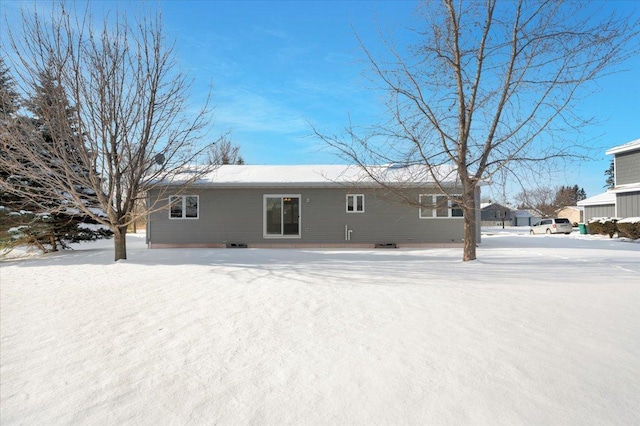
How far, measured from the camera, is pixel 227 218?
14805mm

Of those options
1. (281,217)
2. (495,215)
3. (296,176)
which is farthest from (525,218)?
(281,217)

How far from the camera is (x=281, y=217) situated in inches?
589

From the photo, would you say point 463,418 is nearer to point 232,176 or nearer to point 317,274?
point 317,274

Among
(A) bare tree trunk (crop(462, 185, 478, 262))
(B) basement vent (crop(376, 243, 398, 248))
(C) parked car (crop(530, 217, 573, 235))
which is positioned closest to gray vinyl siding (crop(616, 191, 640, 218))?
(C) parked car (crop(530, 217, 573, 235))

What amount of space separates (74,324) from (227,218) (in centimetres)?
1013

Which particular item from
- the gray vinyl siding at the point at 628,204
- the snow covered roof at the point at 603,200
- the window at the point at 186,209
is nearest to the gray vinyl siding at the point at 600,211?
the snow covered roof at the point at 603,200

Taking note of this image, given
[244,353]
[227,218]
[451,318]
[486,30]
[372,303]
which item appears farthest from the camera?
[227,218]

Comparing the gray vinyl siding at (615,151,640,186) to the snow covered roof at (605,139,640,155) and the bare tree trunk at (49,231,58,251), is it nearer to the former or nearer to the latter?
the snow covered roof at (605,139,640,155)

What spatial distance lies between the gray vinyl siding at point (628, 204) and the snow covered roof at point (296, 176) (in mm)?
13238

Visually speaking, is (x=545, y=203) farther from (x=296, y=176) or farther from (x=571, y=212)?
(x=296, y=176)

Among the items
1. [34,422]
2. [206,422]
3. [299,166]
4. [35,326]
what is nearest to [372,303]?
[206,422]

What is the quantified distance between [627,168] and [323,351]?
26281 mm

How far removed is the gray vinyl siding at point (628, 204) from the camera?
20953 mm

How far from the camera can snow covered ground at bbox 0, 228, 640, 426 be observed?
2.89 metres
